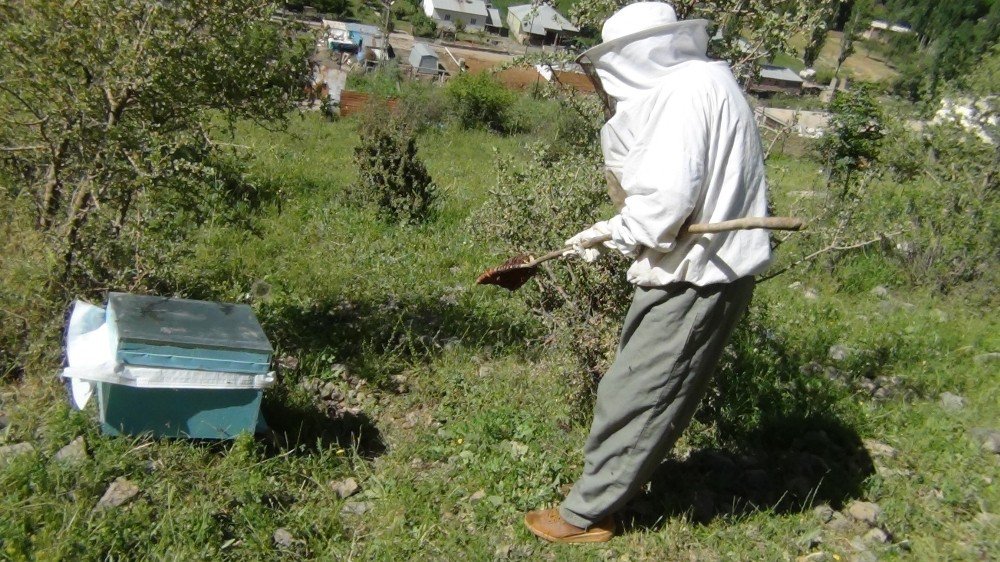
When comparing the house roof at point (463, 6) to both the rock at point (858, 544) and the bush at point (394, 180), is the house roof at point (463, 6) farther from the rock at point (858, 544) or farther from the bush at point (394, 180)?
the rock at point (858, 544)

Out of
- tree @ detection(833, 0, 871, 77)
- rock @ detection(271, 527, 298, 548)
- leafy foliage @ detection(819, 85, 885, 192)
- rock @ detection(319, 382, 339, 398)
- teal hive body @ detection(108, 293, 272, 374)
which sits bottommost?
rock @ detection(319, 382, 339, 398)

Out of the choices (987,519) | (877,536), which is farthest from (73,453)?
(987,519)

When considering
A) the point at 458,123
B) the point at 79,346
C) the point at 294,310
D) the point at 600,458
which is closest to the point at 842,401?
the point at 600,458

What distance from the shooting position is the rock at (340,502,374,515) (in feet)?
10.3

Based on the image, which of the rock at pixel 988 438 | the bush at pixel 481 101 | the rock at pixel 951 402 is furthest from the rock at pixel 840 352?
the bush at pixel 481 101

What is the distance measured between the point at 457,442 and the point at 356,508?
24.0 inches

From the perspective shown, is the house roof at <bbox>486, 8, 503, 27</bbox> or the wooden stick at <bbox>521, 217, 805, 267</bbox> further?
the house roof at <bbox>486, 8, 503, 27</bbox>

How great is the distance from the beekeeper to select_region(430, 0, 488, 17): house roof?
45.7 metres

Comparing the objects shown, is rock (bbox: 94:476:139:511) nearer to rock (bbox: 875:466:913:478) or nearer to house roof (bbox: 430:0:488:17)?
rock (bbox: 875:466:913:478)

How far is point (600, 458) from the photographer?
284cm

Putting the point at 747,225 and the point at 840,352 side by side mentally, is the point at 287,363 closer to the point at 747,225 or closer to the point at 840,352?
the point at 747,225

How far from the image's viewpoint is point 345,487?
10.6 ft

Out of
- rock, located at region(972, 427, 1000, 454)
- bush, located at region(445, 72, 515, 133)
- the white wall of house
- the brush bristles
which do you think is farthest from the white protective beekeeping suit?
the white wall of house

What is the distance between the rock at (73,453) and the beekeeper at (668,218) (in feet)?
6.18
